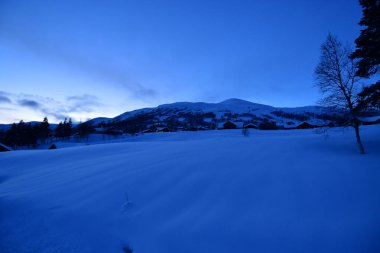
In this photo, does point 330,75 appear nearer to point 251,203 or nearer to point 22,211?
point 251,203

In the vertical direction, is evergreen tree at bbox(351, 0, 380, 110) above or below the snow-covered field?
above

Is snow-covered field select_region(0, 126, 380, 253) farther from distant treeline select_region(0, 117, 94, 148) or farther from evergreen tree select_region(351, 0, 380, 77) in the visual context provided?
distant treeline select_region(0, 117, 94, 148)

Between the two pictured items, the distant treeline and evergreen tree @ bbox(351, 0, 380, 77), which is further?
the distant treeline

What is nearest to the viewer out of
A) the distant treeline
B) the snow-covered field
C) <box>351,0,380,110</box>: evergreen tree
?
the snow-covered field

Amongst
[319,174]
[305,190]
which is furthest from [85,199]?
[319,174]

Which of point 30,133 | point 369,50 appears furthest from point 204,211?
point 30,133

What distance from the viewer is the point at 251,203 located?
5066mm

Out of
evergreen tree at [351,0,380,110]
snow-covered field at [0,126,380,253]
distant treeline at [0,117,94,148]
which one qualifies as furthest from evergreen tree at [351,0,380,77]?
distant treeline at [0,117,94,148]

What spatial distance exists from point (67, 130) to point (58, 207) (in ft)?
277

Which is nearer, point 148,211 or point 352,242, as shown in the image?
point 352,242

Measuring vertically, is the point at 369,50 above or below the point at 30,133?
above

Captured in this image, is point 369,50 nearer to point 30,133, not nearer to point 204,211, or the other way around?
point 204,211

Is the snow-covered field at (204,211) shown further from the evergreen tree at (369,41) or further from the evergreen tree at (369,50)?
the evergreen tree at (369,41)

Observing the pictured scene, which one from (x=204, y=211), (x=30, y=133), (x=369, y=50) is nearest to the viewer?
(x=204, y=211)
